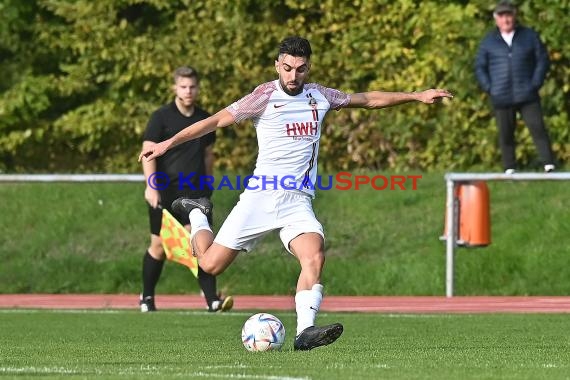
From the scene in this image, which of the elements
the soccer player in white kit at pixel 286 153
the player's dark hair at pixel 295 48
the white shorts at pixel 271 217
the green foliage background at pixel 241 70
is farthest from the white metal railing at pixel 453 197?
the player's dark hair at pixel 295 48

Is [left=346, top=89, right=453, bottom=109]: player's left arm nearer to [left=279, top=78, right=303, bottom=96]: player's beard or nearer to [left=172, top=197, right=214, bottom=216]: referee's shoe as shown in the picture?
[left=279, top=78, right=303, bottom=96]: player's beard

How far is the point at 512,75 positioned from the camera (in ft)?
61.4

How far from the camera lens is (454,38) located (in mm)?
22281

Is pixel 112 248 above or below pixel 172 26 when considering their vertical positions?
below

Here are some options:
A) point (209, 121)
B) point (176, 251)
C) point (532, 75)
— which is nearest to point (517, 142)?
point (532, 75)

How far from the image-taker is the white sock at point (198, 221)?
12.2 metres

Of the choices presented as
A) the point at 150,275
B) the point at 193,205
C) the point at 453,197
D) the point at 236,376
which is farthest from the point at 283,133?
the point at 453,197

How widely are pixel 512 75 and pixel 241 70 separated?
6.13m

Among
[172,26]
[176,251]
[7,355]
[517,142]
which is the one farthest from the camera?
[172,26]

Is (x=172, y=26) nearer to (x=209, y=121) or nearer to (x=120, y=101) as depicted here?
(x=120, y=101)

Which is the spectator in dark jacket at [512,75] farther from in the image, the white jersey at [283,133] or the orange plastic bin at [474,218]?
the white jersey at [283,133]

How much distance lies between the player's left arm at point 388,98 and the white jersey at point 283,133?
1.44 feet

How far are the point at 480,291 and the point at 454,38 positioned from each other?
5270mm

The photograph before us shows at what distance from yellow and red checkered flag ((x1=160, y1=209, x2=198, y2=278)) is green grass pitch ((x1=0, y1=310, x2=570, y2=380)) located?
20.0 inches
